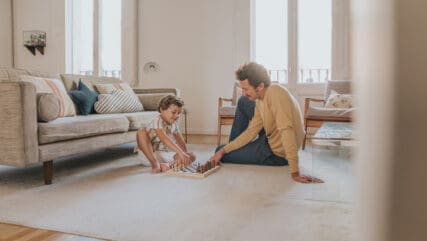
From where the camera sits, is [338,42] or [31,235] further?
[338,42]

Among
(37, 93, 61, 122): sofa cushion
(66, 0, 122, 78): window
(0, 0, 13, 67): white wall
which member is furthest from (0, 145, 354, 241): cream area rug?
(0, 0, 13, 67): white wall

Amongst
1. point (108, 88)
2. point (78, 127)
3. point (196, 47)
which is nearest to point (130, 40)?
point (196, 47)

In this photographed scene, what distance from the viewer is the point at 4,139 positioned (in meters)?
1.81

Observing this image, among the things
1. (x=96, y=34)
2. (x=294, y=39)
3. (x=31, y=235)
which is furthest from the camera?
(x=96, y=34)

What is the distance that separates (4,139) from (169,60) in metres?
3.43

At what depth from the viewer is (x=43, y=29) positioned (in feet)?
18.9

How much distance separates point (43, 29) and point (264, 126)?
16.2 ft

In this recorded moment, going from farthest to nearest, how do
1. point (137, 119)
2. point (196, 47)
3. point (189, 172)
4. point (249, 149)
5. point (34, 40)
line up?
1. point (34, 40)
2. point (196, 47)
3. point (137, 119)
4. point (249, 149)
5. point (189, 172)

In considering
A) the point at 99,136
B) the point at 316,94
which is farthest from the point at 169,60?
the point at 99,136

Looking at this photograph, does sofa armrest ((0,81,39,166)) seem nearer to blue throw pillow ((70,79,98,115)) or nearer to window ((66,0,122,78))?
blue throw pillow ((70,79,98,115))

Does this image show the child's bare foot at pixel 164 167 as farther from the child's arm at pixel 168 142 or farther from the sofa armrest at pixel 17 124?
the sofa armrest at pixel 17 124

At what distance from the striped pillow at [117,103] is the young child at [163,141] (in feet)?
2.51

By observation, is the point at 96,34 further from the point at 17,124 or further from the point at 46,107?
the point at 17,124

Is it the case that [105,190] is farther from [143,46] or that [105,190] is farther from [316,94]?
[143,46]
